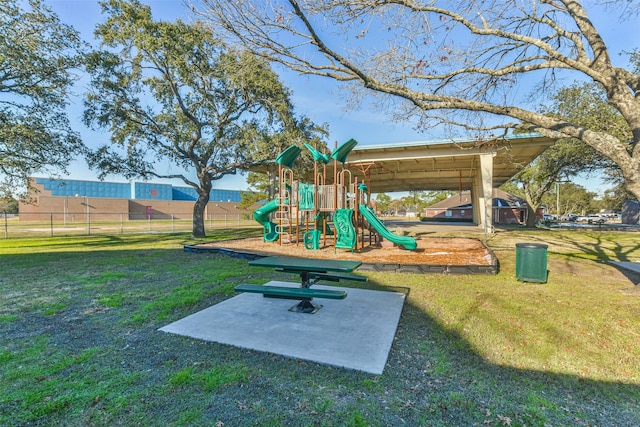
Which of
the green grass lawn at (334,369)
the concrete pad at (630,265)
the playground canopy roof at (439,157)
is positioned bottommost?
the green grass lawn at (334,369)

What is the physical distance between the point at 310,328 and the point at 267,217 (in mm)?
9613

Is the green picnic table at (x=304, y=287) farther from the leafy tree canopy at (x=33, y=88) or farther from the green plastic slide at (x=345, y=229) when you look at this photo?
the leafy tree canopy at (x=33, y=88)

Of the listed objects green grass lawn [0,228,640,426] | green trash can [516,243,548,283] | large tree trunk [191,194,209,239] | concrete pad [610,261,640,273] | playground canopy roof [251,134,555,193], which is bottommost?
green grass lawn [0,228,640,426]

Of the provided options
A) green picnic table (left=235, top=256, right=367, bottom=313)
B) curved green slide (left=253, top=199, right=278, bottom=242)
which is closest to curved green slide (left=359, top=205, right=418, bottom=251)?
curved green slide (left=253, top=199, right=278, bottom=242)

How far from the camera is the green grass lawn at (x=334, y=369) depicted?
2.30 metres

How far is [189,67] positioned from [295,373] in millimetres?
14589

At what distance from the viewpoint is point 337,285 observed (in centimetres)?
602

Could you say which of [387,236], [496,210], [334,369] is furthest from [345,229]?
[496,210]

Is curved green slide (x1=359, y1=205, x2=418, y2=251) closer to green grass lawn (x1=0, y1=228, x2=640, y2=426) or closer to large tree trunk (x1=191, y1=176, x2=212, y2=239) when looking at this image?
green grass lawn (x1=0, y1=228, x2=640, y2=426)

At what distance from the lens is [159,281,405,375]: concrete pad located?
3205 mm

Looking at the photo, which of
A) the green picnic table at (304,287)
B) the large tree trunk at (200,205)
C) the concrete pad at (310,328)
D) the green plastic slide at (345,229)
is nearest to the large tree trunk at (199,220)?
the large tree trunk at (200,205)

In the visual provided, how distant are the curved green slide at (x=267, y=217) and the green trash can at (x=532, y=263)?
899 centimetres

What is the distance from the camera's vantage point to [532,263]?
6.40m

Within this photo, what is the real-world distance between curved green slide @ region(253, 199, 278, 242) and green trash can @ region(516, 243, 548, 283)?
899 cm
